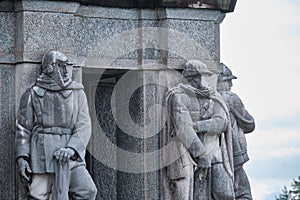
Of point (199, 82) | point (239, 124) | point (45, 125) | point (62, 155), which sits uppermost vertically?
point (199, 82)

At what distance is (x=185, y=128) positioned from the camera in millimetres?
18906

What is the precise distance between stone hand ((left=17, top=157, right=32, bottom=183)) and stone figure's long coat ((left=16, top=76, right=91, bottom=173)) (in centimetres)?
5

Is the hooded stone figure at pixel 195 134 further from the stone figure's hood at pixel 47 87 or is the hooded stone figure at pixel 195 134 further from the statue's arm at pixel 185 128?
the stone figure's hood at pixel 47 87

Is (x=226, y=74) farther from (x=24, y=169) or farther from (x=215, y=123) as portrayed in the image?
(x=24, y=169)

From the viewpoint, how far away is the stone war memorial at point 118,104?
1814 centimetres

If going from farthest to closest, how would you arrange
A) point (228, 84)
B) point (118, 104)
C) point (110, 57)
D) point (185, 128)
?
point (228, 84) → point (118, 104) → point (110, 57) → point (185, 128)

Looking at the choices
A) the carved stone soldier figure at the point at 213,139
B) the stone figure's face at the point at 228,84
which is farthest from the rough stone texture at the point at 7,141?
the stone figure's face at the point at 228,84

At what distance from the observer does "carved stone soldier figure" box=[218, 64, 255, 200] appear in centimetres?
2012

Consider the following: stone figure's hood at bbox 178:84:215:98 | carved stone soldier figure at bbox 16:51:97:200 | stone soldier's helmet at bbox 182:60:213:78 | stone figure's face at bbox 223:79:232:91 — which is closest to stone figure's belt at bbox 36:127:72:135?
carved stone soldier figure at bbox 16:51:97:200

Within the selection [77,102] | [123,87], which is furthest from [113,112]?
[77,102]

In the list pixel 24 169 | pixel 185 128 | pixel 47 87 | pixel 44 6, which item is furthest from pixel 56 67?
pixel 185 128

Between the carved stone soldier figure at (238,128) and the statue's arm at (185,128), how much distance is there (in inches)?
45.3

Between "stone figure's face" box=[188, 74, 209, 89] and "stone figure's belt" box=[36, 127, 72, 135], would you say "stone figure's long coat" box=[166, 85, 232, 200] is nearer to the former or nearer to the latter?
"stone figure's face" box=[188, 74, 209, 89]

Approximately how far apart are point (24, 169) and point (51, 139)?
0.42 meters
